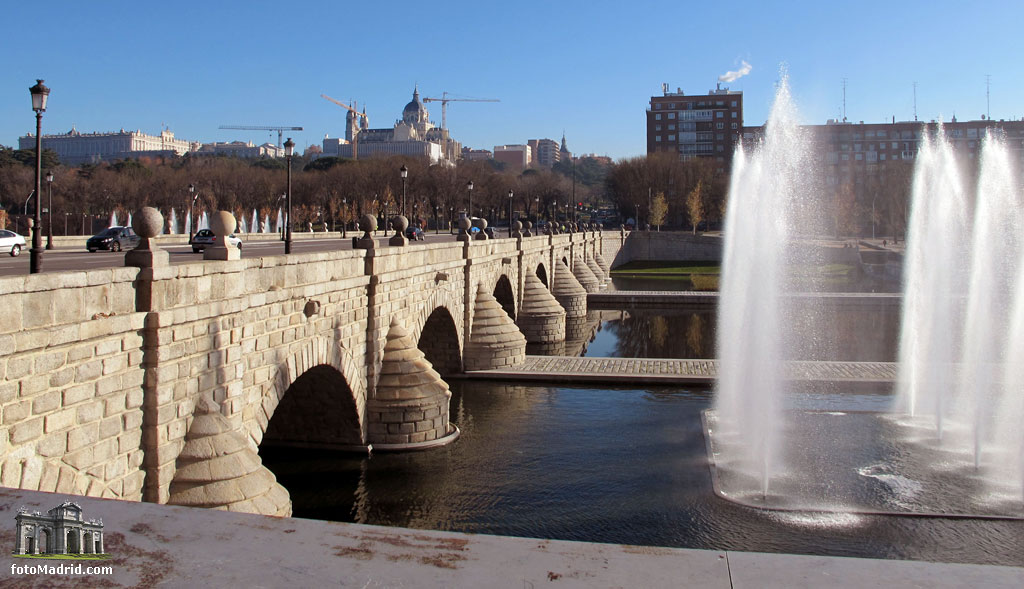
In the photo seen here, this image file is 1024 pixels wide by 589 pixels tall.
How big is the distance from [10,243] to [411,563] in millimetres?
26257

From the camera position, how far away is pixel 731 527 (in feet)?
41.2

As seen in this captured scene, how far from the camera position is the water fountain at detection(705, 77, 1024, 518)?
548 inches

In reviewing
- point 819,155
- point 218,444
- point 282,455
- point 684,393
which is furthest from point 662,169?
point 218,444

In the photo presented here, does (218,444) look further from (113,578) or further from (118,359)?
(113,578)

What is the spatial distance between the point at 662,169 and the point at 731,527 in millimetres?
83412

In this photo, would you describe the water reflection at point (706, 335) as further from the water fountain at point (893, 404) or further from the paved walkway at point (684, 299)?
the water fountain at point (893, 404)

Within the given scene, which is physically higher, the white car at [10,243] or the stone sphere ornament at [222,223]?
the stone sphere ornament at [222,223]

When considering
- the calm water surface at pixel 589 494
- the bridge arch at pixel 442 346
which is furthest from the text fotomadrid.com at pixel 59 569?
the bridge arch at pixel 442 346

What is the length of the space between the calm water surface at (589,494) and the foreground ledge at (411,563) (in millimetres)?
8698

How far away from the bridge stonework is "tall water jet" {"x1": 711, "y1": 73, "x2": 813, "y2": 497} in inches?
307

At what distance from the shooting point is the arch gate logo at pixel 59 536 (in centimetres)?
337

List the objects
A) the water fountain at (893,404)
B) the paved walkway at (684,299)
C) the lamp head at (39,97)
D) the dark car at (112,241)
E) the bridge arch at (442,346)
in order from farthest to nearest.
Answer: the paved walkway at (684,299), the dark car at (112,241), the bridge arch at (442,346), the water fountain at (893,404), the lamp head at (39,97)

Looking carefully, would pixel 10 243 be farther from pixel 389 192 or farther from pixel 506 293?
pixel 389 192

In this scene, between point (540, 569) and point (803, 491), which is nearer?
point (540, 569)
